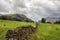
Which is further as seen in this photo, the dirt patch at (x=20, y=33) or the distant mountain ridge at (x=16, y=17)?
the distant mountain ridge at (x=16, y=17)

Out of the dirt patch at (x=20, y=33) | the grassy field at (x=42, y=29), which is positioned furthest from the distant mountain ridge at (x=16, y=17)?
the dirt patch at (x=20, y=33)

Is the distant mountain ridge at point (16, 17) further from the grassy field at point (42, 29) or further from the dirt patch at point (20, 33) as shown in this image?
the dirt patch at point (20, 33)

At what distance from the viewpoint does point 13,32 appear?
773 cm

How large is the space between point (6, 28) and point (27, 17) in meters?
1.14

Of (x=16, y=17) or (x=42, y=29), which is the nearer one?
(x=42, y=29)

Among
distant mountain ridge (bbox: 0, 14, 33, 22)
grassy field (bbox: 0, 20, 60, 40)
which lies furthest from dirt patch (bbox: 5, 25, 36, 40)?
distant mountain ridge (bbox: 0, 14, 33, 22)

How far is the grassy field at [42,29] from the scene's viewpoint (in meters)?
7.56

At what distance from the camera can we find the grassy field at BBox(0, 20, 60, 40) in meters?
7.56

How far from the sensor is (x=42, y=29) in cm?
780

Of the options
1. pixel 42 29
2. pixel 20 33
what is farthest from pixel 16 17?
pixel 42 29

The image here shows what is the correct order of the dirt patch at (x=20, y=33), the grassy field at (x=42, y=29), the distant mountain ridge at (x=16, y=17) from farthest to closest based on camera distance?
1. the distant mountain ridge at (x=16, y=17)
2. the dirt patch at (x=20, y=33)
3. the grassy field at (x=42, y=29)

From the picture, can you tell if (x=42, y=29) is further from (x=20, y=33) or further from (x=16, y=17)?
(x=16, y=17)

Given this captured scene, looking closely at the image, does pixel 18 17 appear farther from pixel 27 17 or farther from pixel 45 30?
pixel 45 30

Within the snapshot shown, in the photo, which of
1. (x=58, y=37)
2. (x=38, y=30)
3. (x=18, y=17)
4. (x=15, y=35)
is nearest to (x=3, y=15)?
(x=18, y=17)
